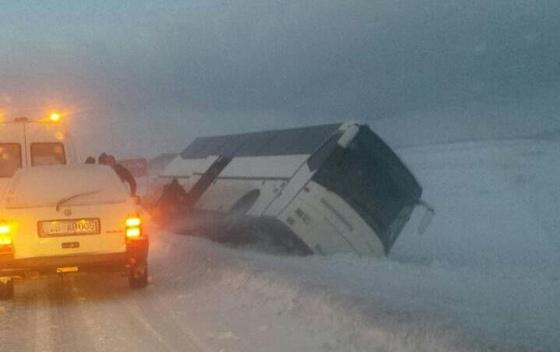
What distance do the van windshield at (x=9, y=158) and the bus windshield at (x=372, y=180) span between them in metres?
Answer: 5.52

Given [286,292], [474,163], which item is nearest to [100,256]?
[286,292]

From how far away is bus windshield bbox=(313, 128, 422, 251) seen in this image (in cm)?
1540

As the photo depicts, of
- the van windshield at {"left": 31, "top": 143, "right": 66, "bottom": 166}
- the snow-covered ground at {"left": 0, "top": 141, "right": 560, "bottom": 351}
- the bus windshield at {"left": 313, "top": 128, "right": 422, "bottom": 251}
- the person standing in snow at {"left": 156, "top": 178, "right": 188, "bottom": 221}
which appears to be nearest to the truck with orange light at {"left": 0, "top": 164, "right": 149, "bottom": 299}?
the snow-covered ground at {"left": 0, "top": 141, "right": 560, "bottom": 351}

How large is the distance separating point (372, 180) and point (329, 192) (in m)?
1.24

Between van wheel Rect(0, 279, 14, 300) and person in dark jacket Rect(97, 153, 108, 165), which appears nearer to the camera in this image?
van wheel Rect(0, 279, 14, 300)

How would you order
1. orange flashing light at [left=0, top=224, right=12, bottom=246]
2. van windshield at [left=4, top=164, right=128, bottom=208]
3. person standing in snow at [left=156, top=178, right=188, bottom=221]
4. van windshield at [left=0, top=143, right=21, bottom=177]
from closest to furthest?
orange flashing light at [left=0, top=224, right=12, bottom=246] < van windshield at [left=4, top=164, right=128, bottom=208] < van windshield at [left=0, top=143, right=21, bottom=177] < person standing in snow at [left=156, top=178, right=188, bottom=221]

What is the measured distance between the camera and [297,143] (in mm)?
17500

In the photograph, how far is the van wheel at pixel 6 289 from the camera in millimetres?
9820

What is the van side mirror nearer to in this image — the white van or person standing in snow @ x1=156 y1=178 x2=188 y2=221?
person standing in snow @ x1=156 y1=178 x2=188 y2=221

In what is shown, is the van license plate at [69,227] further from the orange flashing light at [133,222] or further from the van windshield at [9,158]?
the van windshield at [9,158]

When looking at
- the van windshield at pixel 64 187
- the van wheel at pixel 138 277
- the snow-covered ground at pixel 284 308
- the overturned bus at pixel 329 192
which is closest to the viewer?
the snow-covered ground at pixel 284 308

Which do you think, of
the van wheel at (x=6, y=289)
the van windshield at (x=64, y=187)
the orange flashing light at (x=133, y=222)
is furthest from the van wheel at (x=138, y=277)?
the van wheel at (x=6, y=289)

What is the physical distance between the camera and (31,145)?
43.9 feet

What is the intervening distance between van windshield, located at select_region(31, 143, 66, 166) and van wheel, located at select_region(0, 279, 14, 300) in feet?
12.9
